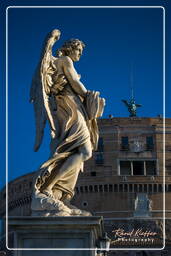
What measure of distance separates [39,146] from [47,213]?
0.80 m

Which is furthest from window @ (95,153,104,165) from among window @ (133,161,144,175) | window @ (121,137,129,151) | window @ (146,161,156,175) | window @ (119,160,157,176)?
window @ (146,161,156,175)

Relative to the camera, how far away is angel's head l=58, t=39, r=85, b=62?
25.1 ft

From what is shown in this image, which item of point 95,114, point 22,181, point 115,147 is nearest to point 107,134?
point 115,147

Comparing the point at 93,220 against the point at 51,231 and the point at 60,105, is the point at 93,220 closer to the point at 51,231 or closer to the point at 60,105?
the point at 51,231

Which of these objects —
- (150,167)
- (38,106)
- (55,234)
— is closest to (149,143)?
(150,167)

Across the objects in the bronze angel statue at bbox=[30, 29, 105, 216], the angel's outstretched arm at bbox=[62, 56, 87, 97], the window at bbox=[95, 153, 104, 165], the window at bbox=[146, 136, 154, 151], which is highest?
the window at bbox=[146, 136, 154, 151]

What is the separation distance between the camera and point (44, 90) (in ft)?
23.5

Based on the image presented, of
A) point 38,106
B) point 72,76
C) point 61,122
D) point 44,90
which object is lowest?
point 61,122

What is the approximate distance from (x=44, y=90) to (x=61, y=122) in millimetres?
406

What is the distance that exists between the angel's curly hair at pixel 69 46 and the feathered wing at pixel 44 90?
12.5 inches

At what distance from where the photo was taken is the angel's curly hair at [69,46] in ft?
25.1

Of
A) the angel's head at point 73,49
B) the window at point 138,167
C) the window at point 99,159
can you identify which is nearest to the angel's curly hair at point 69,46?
the angel's head at point 73,49

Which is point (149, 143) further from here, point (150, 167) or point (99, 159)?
point (99, 159)

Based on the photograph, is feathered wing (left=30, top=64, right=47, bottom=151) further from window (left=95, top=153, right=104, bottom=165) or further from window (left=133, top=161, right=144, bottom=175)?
window (left=133, top=161, right=144, bottom=175)
